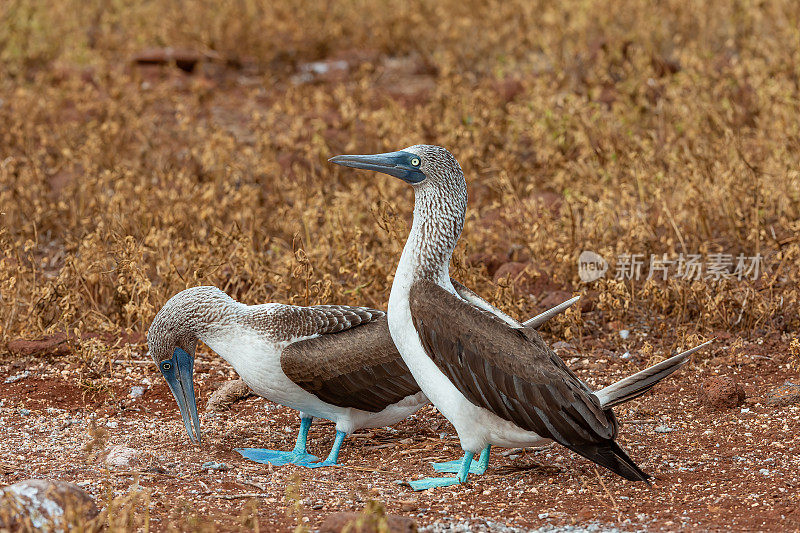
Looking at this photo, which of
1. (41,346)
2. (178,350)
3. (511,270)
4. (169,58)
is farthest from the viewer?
(169,58)

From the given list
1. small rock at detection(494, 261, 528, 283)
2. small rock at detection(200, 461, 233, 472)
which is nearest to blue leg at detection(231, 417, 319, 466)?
small rock at detection(200, 461, 233, 472)

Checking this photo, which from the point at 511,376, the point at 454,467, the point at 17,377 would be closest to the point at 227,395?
the point at 17,377

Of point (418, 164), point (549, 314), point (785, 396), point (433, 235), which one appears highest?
point (418, 164)

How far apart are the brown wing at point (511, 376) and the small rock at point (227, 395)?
139cm

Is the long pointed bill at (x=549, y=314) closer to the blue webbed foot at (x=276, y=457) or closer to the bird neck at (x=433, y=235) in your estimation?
the bird neck at (x=433, y=235)

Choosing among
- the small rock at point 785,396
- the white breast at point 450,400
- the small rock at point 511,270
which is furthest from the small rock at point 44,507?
the small rock at point 511,270

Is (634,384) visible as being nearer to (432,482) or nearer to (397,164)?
(432,482)

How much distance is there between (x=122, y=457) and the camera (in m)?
4.51

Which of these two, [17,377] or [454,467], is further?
[17,377]

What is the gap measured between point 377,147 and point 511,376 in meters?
4.36

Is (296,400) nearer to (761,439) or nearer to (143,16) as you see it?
(761,439)

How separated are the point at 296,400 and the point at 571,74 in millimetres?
5541

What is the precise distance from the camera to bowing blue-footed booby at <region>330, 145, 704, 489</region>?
4195 mm

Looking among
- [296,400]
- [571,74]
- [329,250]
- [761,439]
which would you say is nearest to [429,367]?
[296,400]
